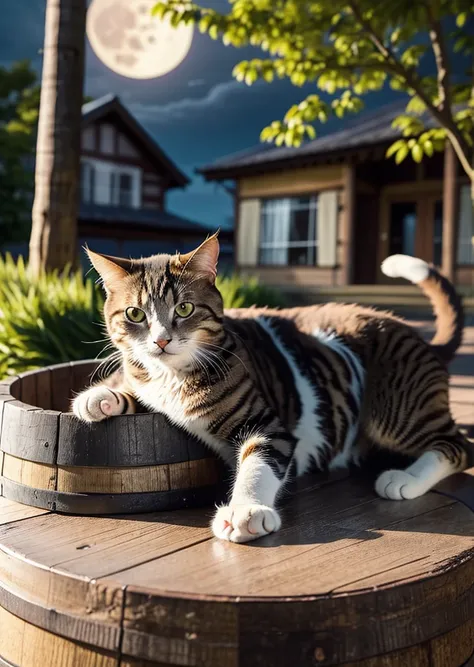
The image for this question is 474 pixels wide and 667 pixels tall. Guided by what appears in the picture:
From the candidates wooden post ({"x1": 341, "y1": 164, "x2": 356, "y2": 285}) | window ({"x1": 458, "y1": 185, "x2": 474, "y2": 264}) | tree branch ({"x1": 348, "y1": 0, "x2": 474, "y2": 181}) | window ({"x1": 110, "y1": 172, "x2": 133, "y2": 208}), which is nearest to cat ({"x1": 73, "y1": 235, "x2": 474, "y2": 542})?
tree branch ({"x1": 348, "y1": 0, "x2": 474, "y2": 181})

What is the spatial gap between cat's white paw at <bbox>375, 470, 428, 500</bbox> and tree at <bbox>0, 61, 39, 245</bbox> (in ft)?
52.4

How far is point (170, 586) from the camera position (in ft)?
4.42

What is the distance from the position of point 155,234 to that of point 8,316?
48.2ft

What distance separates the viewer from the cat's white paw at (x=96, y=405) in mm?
1778

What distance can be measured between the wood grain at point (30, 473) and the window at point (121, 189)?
18.8 m

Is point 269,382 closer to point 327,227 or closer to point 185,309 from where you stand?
point 185,309

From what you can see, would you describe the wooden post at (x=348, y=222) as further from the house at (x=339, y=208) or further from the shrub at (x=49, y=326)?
the shrub at (x=49, y=326)

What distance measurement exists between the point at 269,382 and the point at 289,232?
12886mm

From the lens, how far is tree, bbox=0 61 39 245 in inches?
643

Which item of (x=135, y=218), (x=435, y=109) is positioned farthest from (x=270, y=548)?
(x=135, y=218)

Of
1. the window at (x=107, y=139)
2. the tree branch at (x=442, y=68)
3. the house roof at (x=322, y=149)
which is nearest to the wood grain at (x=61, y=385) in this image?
the tree branch at (x=442, y=68)

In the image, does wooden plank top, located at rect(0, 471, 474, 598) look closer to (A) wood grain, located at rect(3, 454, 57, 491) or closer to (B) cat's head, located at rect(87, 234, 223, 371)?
(A) wood grain, located at rect(3, 454, 57, 491)

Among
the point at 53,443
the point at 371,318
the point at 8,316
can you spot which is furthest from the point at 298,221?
the point at 53,443

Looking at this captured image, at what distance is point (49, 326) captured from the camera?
14.2ft
